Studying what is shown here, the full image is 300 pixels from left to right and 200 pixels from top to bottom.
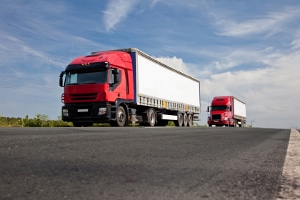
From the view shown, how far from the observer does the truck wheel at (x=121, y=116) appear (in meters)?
15.8

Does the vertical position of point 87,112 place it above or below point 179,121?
above

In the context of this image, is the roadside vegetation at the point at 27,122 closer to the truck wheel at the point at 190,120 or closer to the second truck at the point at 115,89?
the second truck at the point at 115,89

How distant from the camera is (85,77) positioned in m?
15.4

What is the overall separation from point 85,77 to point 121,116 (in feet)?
8.35

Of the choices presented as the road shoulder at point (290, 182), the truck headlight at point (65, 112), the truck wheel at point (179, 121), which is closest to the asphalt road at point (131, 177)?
the road shoulder at point (290, 182)

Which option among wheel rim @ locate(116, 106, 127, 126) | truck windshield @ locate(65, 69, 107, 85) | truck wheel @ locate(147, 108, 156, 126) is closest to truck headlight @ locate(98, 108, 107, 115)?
wheel rim @ locate(116, 106, 127, 126)

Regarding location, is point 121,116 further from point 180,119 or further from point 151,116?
point 180,119

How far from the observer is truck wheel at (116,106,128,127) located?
15.8 meters

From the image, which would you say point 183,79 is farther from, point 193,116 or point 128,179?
point 128,179

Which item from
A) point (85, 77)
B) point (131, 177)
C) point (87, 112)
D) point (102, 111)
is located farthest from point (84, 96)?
point (131, 177)

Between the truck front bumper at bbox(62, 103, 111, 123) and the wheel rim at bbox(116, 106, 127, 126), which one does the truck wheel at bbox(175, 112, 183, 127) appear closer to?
the wheel rim at bbox(116, 106, 127, 126)

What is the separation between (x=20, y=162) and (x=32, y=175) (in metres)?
0.69

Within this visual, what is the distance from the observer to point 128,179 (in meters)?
2.41

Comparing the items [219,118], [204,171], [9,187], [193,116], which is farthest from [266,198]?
[219,118]
